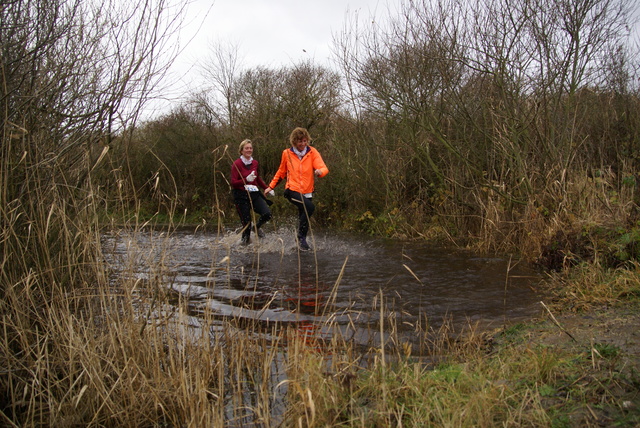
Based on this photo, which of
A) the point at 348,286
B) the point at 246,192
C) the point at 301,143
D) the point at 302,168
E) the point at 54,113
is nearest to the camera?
the point at 54,113

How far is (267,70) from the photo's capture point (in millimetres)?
22562

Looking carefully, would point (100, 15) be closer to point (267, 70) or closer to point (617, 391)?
point (617, 391)

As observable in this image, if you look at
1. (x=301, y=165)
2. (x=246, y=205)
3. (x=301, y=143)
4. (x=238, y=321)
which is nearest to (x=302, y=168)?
(x=301, y=165)

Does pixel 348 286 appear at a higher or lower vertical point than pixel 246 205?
lower

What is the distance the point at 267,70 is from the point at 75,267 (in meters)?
20.1

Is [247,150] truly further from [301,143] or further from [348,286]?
[348,286]

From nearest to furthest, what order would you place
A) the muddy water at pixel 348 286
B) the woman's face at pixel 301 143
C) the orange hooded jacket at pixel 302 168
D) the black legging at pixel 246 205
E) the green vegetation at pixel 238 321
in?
the green vegetation at pixel 238 321
the muddy water at pixel 348 286
the woman's face at pixel 301 143
the orange hooded jacket at pixel 302 168
the black legging at pixel 246 205

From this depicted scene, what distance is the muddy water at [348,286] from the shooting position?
Result: 3.93m

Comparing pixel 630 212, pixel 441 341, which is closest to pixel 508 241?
pixel 630 212

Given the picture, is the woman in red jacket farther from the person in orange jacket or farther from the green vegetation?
the green vegetation

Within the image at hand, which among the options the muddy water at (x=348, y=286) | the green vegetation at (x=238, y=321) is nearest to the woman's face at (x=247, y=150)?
the muddy water at (x=348, y=286)

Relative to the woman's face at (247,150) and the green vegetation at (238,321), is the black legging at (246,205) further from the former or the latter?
the green vegetation at (238,321)

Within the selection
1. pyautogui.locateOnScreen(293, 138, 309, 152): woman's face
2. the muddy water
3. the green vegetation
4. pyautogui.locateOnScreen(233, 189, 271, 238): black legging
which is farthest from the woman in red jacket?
the green vegetation

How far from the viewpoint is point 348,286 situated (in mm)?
6270
